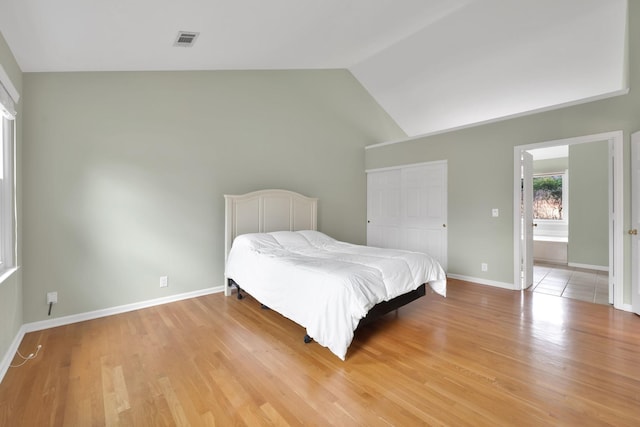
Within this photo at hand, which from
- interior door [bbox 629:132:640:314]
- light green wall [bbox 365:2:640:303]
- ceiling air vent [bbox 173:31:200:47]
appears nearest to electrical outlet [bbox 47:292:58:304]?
ceiling air vent [bbox 173:31:200:47]

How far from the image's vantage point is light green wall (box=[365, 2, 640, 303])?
321 cm

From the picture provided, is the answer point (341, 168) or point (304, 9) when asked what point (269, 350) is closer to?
point (304, 9)

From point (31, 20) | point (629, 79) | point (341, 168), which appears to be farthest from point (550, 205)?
point (31, 20)

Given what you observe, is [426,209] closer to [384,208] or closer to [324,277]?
[384,208]

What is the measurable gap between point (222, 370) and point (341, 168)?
3.98 m

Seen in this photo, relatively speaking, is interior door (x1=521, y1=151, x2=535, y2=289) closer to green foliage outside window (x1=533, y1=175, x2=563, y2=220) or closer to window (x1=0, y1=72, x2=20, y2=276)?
green foliage outside window (x1=533, y1=175, x2=563, y2=220)

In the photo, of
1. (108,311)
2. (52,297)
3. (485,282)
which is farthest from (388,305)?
(52,297)

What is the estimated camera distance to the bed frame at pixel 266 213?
394 centimetres

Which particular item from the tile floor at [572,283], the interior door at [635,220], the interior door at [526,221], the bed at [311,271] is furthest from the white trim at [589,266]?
the bed at [311,271]

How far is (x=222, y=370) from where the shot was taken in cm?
215

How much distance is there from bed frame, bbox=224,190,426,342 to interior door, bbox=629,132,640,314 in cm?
371

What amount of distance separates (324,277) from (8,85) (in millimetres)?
2770

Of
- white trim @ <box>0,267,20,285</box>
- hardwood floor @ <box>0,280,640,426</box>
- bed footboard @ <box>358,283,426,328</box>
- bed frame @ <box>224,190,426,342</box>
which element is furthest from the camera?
bed frame @ <box>224,190,426,342</box>

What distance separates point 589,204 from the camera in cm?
543
